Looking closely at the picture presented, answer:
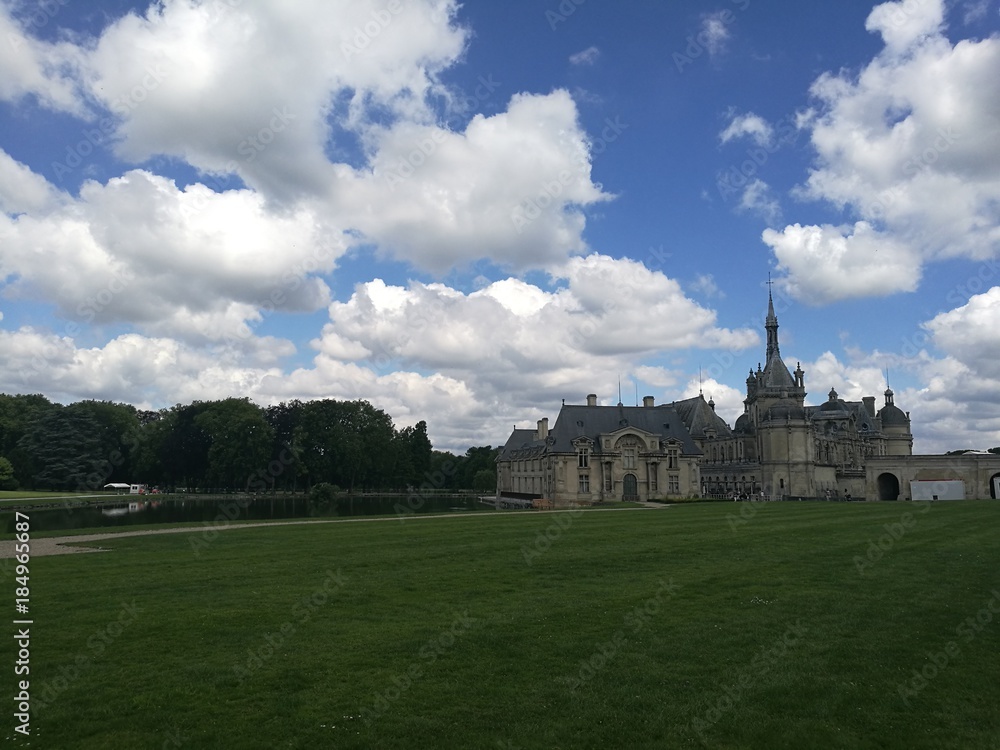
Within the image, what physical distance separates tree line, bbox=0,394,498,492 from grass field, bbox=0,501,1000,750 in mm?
86266

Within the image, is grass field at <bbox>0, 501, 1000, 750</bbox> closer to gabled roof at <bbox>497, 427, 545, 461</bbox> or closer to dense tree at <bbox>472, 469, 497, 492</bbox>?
gabled roof at <bbox>497, 427, 545, 461</bbox>

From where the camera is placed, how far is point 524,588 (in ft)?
53.2

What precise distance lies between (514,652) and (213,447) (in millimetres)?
98708

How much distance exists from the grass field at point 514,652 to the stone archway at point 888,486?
2843 inches

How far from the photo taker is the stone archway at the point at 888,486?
85.1 metres

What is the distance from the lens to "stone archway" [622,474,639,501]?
252 feet

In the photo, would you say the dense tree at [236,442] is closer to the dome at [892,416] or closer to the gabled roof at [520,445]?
the gabled roof at [520,445]

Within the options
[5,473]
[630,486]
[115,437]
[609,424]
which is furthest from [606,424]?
[115,437]

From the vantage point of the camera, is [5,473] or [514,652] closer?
[514,652]

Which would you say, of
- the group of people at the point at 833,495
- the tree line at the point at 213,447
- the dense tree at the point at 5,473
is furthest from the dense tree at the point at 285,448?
the group of people at the point at 833,495

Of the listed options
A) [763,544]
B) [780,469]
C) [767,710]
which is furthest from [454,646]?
[780,469]

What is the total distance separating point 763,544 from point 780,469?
7013 centimetres

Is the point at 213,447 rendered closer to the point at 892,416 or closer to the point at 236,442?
the point at 236,442

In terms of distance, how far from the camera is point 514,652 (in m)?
11.2
